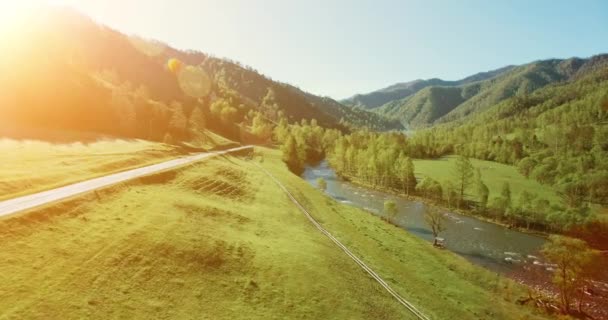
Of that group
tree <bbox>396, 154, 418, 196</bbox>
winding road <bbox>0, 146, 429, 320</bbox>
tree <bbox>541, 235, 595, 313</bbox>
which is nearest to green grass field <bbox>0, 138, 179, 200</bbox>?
winding road <bbox>0, 146, 429, 320</bbox>

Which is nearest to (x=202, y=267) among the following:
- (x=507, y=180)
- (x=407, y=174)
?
(x=407, y=174)

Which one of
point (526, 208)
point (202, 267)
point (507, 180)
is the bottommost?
point (202, 267)

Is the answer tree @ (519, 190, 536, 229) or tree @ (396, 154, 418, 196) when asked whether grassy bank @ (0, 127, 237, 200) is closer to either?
tree @ (396, 154, 418, 196)

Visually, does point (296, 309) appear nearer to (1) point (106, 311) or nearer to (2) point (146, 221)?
(1) point (106, 311)

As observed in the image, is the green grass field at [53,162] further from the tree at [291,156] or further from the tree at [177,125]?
the tree at [291,156]

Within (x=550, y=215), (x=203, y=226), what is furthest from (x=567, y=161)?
(x=203, y=226)

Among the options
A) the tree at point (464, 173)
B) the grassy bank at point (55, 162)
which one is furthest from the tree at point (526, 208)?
the grassy bank at point (55, 162)

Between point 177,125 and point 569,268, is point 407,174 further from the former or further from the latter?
point 177,125
